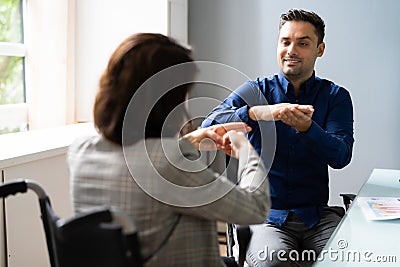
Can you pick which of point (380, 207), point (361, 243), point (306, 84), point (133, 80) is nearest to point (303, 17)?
point (306, 84)

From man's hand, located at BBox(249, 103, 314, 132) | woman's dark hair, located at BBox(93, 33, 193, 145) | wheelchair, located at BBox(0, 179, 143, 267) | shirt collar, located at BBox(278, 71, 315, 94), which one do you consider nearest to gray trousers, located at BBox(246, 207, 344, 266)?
man's hand, located at BBox(249, 103, 314, 132)

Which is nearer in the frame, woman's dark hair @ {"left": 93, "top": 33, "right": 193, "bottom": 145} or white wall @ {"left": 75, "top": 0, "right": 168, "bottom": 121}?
woman's dark hair @ {"left": 93, "top": 33, "right": 193, "bottom": 145}

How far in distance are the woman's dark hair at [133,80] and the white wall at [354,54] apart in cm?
220

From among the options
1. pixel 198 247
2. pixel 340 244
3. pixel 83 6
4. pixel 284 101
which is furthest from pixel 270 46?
pixel 198 247

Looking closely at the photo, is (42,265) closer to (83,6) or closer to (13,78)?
(13,78)

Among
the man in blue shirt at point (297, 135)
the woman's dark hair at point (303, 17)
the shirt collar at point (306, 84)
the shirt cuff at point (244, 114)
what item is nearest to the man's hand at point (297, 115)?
the man in blue shirt at point (297, 135)

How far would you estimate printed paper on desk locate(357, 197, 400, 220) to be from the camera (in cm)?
172

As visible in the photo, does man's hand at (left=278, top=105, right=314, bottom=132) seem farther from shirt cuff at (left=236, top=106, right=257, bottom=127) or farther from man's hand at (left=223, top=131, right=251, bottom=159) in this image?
man's hand at (left=223, top=131, right=251, bottom=159)

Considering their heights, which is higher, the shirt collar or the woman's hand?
the shirt collar

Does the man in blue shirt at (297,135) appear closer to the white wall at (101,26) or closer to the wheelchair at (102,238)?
the wheelchair at (102,238)

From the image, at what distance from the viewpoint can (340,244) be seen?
145 cm

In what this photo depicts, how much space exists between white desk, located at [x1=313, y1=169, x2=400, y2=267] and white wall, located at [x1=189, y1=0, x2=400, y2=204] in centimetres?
170

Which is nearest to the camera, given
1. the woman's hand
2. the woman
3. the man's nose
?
the woman

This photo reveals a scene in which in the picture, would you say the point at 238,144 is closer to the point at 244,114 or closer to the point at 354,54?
the point at 244,114
